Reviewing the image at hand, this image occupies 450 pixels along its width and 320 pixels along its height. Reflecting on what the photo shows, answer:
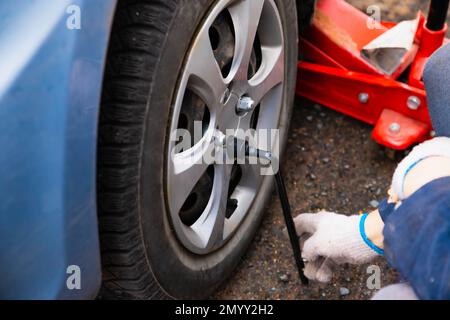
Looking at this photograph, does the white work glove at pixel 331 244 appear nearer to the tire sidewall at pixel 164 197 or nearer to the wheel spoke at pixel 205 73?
the tire sidewall at pixel 164 197

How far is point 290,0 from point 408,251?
0.89 meters

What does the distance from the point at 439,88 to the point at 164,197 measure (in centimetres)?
59

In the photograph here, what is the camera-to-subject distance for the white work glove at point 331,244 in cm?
132

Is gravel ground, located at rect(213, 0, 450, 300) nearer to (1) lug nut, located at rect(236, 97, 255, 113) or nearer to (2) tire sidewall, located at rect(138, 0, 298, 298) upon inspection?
(2) tire sidewall, located at rect(138, 0, 298, 298)

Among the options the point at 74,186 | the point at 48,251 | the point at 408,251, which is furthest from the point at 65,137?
the point at 408,251

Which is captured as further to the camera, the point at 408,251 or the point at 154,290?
the point at 154,290

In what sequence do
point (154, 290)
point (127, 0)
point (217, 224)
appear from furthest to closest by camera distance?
point (217, 224)
point (154, 290)
point (127, 0)

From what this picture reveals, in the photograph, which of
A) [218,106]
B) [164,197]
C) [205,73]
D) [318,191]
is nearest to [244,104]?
[218,106]

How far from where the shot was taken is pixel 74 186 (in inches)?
42.3

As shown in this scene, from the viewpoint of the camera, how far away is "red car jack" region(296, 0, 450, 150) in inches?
75.2

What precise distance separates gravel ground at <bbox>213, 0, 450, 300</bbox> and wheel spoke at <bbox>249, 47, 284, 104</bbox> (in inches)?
16.7

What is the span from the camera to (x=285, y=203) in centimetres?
156

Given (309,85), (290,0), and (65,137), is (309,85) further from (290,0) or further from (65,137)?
(65,137)

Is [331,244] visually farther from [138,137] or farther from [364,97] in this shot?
[364,97]
